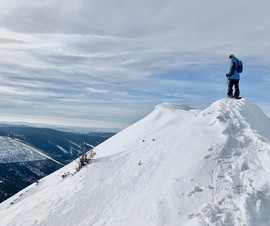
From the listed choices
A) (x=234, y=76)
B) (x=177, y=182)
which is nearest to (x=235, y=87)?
(x=234, y=76)

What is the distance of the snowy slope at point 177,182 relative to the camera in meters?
10.0

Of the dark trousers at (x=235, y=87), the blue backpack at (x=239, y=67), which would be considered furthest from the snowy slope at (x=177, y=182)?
the blue backpack at (x=239, y=67)

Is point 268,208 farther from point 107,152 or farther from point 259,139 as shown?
point 107,152

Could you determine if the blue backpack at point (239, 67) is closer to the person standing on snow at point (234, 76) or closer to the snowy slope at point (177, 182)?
the person standing on snow at point (234, 76)

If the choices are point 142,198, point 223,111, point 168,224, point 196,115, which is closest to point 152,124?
point 196,115

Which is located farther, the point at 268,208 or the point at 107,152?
the point at 107,152

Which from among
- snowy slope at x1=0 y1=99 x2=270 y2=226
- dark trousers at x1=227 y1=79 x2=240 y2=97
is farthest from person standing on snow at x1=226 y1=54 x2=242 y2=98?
snowy slope at x1=0 y1=99 x2=270 y2=226

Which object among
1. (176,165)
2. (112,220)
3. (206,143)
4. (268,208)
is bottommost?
(112,220)

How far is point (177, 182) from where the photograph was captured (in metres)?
11.3

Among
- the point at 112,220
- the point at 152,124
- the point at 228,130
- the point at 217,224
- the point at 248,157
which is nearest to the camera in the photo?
the point at 217,224

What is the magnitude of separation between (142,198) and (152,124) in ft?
21.6

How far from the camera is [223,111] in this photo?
597 inches

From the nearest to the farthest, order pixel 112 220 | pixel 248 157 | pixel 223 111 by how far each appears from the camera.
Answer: pixel 112 220 → pixel 248 157 → pixel 223 111

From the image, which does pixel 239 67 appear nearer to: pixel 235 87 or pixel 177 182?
pixel 235 87
